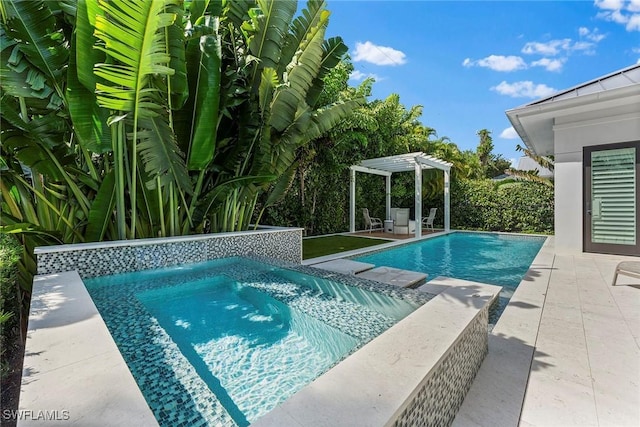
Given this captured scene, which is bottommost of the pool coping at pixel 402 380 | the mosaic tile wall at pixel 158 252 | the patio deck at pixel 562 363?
the patio deck at pixel 562 363

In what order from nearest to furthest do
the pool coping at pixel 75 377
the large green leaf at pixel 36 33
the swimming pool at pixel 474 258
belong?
the pool coping at pixel 75 377, the large green leaf at pixel 36 33, the swimming pool at pixel 474 258

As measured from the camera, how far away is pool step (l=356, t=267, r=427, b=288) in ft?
18.9

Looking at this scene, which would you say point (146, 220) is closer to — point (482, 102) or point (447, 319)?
point (447, 319)

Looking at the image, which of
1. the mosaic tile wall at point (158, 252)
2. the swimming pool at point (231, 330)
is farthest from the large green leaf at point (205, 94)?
the swimming pool at point (231, 330)

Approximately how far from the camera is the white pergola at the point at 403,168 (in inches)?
543

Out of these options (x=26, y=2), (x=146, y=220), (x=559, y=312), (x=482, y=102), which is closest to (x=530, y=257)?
(x=559, y=312)

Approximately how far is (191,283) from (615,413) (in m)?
5.53

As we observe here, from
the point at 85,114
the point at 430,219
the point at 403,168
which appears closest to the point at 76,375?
the point at 85,114

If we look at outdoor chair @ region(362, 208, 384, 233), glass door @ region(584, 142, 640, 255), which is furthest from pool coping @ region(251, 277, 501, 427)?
outdoor chair @ region(362, 208, 384, 233)

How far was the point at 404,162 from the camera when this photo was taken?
568 inches

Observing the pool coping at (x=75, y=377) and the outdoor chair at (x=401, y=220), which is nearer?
the pool coping at (x=75, y=377)

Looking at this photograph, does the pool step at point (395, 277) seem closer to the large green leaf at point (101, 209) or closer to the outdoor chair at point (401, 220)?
the large green leaf at point (101, 209)

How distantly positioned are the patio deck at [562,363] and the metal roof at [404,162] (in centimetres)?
889

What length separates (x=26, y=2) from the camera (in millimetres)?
4227
